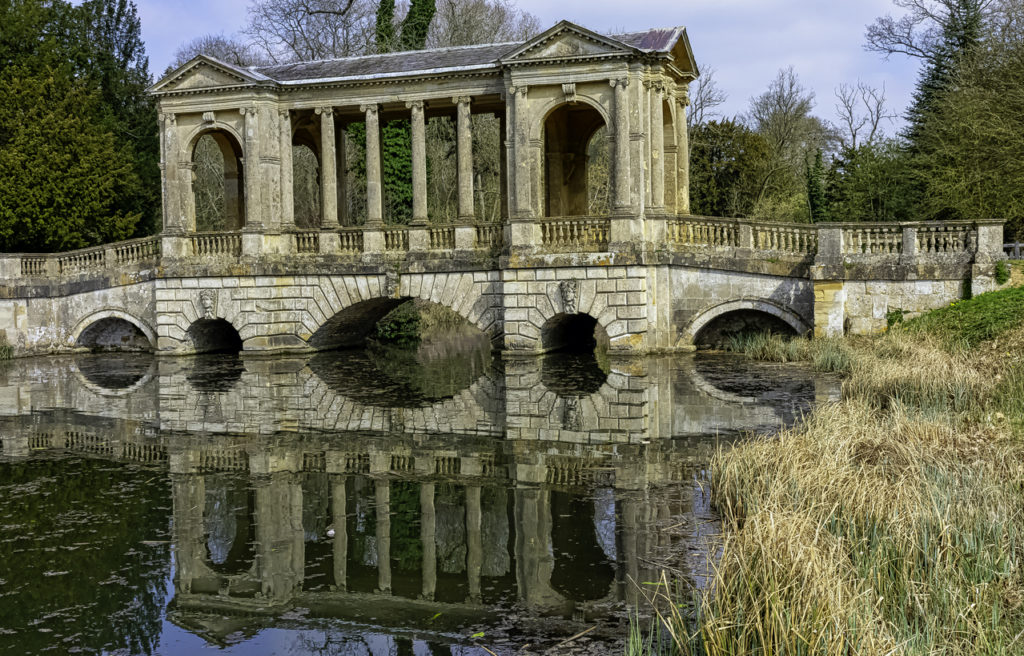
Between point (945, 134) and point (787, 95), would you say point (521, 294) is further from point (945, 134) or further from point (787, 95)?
point (787, 95)

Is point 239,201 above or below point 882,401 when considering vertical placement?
above

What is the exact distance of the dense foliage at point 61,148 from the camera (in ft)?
92.3

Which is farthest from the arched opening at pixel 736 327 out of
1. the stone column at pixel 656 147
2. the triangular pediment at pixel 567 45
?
the triangular pediment at pixel 567 45

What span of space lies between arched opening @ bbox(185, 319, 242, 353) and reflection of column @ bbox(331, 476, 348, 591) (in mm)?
16212

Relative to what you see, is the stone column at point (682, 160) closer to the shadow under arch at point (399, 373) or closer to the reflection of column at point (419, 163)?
the shadow under arch at point (399, 373)

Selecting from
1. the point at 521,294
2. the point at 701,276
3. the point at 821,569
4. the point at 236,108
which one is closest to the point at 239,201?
the point at 236,108

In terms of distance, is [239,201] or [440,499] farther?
[239,201]

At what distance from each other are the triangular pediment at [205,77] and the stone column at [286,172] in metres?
1.23

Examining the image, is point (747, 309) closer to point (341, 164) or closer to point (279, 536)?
point (341, 164)

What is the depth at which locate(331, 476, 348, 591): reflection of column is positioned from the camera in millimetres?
7574

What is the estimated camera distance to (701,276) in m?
22.1

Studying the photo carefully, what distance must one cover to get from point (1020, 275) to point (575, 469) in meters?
12.6

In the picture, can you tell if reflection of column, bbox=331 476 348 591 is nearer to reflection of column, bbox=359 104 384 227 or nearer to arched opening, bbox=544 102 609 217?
reflection of column, bbox=359 104 384 227

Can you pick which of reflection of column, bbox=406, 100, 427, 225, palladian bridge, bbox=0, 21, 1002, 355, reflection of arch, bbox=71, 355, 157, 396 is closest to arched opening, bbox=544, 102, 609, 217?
palladian bridge, bbox=0, 21, 1002, 355
